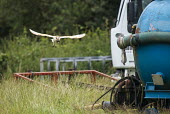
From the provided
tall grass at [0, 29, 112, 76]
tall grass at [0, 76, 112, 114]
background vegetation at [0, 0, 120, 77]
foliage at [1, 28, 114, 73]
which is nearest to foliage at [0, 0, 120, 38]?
background vegetation at [0, 0, 120, 77]

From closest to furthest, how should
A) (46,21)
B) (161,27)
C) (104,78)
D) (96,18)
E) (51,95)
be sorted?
(161,27) → (51,95) → (104,78) → (96,18) → (46,21)

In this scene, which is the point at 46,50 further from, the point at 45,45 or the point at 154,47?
the point at 154,47

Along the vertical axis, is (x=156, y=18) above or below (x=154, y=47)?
above

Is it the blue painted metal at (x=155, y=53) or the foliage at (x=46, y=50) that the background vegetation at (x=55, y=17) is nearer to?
the foliage at (x=46, y=50)

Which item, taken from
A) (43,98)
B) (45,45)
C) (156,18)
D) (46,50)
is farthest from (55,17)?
(156,18)

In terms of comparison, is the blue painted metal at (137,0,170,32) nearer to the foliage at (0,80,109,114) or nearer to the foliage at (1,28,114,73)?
the foliage at (0,80,109,114)

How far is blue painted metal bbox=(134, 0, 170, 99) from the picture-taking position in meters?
7.02

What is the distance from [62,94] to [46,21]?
1891cm

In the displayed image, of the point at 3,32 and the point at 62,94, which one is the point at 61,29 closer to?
the point at 3,32

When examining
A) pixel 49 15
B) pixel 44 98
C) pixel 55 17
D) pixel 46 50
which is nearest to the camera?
pixel 44 98

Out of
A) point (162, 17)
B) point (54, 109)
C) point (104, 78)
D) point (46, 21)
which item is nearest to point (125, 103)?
point (54, 109)

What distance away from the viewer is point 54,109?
7727 mm

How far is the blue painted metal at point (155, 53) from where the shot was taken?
702cm

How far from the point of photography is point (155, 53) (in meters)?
7.12
